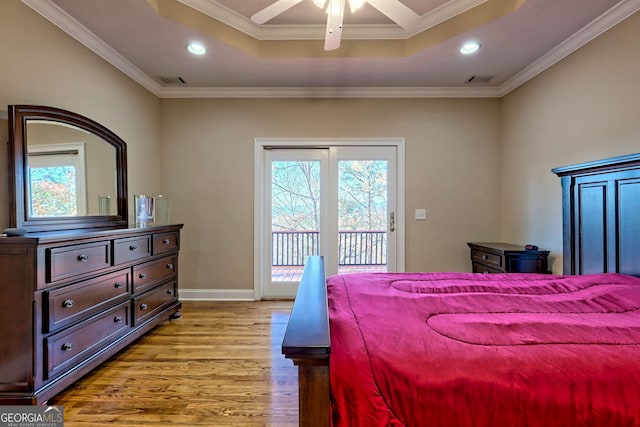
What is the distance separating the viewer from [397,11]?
1.89 meters

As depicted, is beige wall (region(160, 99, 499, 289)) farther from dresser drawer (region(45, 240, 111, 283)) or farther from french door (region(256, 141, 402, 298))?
dresser drawer (region(45, 240, 111, 283))

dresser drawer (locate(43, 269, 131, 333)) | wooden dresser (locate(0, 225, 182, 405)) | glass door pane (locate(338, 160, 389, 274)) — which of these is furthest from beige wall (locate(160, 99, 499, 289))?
dresser drawer (locate(43, 269, 131, 333))

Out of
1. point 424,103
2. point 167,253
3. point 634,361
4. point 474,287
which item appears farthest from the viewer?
point 424,103

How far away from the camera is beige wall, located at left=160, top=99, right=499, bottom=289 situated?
3.75 metres

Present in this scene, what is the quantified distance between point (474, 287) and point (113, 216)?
2986 millimetres

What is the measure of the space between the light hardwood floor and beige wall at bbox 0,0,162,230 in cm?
125

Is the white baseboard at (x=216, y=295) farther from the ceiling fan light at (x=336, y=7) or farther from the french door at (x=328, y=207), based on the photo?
the ceiling fan light at (x=336, y=7)

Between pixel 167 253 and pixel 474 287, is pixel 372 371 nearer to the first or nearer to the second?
pixel 474 287

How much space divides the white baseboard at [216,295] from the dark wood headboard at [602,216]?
332cm

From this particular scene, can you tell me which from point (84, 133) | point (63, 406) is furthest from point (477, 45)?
point (63, 406)

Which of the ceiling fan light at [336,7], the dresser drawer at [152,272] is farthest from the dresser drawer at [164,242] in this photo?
the ceiling fan light at [336,7]

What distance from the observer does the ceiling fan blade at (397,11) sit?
71.3 inches

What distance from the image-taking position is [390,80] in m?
3.45

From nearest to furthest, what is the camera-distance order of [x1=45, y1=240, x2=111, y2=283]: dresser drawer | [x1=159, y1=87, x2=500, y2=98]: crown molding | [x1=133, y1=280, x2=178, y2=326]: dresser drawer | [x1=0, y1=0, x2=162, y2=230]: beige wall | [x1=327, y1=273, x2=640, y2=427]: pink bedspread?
[x1=327, y1=273, x2=640, y2=427]: pink bedspread
[x1=45, y1=240, x2=111, y2=283]: dresser drawer
[x1=0, y1=0, x2=162, y2=230]: beige wall
[x1=133, y1=280, x2=178, y2=326]: dresser drawer
[x1=159, y1=87, x2=500, y2=98]: crown molding
